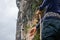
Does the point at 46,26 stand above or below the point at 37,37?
above

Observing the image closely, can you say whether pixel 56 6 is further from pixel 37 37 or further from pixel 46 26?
pixel 37 37

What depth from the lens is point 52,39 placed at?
4340 mm

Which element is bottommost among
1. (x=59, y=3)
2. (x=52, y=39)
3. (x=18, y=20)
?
(x=18, y=20)

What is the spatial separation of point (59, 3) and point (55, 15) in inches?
11.8

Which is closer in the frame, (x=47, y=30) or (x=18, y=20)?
(x=47, y=30)

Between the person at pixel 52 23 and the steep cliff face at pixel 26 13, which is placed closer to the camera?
the person at pixel 52 23

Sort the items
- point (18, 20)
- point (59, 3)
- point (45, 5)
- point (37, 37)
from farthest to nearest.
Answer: point (18, 20) < point (37, 37) < point (45, 5) < point (59, 3)

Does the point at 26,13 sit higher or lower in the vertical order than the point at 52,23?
lower

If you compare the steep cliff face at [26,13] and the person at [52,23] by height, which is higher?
the person at [52,23]

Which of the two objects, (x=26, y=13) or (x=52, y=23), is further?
(x=26, y=13)

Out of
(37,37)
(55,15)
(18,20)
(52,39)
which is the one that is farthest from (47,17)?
(18,20)

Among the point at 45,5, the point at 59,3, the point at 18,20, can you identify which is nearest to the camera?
the point at 59,3

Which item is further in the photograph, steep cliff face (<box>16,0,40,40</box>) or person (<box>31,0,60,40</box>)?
steep cliff face (<box>16,0,40,40</box>)

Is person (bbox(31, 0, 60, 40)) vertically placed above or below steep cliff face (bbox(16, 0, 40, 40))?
above
